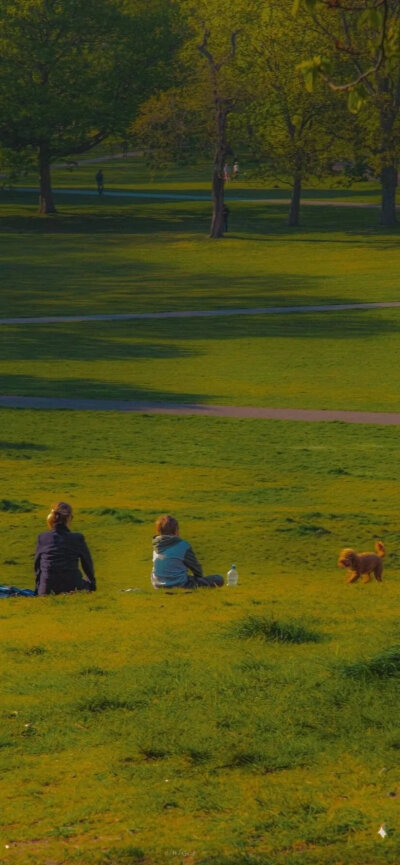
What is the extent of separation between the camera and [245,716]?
27.5ft

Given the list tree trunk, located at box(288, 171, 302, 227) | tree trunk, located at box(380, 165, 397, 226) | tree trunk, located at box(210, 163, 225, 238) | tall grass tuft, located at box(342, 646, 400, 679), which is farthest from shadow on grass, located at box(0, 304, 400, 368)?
tree trunk, located at box(288, 171, 302, 227)

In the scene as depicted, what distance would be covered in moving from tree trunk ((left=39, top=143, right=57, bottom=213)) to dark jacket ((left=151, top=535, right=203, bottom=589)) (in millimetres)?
72123

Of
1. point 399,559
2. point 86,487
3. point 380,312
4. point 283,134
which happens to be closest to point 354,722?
point 399,559

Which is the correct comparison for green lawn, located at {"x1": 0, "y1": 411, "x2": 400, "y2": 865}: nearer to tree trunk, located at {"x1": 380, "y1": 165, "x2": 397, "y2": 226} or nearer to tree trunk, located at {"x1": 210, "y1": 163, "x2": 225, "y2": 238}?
tree trunk, located at {"x1": 210, "y1": 163, "x2": 225, "y2": 238}

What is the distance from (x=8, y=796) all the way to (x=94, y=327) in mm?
33963

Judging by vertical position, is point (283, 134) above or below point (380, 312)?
above

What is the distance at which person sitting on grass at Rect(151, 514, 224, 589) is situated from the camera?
12.7 meters

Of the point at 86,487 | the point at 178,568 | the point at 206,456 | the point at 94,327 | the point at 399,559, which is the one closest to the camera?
the point at 178,568

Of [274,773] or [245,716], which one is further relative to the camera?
[245,716]

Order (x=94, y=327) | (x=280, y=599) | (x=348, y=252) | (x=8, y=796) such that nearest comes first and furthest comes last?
(x=8, y=796) → (x=280, y=599) → (x=94, y=327) → (x=348, y=252)

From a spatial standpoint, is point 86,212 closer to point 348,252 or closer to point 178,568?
point 348,252

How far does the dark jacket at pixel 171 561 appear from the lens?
12.7m

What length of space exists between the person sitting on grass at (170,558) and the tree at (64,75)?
68938 millimetres

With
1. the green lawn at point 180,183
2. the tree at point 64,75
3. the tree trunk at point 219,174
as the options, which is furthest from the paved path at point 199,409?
the green lawn at point 180,183
